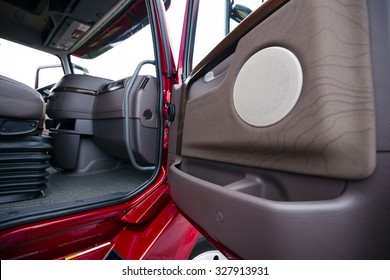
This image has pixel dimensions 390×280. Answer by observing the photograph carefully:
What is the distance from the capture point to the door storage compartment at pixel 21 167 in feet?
3.30

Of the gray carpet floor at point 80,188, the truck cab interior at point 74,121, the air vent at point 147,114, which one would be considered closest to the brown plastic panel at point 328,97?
the truck cab interior at point 74,121

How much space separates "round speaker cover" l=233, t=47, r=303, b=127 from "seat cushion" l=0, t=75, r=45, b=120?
1.12 meters

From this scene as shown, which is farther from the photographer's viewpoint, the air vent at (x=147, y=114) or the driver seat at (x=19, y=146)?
the air vent at (x=147, y=114)

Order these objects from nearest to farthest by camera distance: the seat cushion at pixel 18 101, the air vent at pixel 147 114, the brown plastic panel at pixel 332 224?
the brown plastic panel at pixel 332 224 < the seat cushion at pixel 18 101 < the air vent at pixel 147 114

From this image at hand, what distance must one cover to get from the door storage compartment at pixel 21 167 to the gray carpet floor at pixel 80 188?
0.17ft

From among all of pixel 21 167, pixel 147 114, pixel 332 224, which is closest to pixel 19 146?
pixel 21 167

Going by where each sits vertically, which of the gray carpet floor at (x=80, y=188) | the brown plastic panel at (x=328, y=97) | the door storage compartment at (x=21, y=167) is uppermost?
the brown plastic panel at (x=328, y=97)

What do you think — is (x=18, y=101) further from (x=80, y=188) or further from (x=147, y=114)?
(x=147, y=114)

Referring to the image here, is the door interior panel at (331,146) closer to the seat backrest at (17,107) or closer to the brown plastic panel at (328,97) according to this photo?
the brown plastic panel at (328,97)

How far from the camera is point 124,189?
128 cm

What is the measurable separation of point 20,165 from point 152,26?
1.06m

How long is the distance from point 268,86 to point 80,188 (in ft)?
4.34

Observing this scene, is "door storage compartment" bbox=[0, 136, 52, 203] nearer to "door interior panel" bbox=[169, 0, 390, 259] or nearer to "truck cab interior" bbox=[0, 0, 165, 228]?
"truck cab interior" bbox=[0, 0, 165, 228]

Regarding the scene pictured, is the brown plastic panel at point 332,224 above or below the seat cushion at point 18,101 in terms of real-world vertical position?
below
